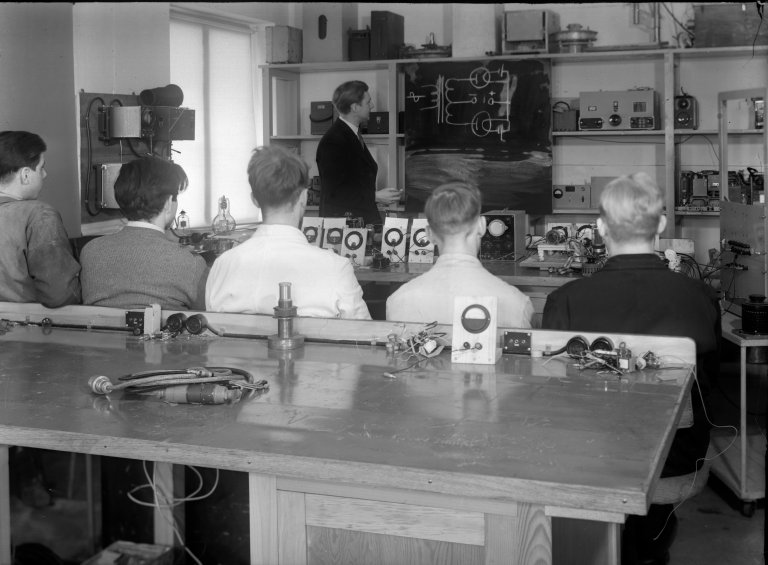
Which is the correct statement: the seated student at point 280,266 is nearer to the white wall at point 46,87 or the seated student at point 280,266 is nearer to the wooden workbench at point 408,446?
the wooden workbench at point 408,446

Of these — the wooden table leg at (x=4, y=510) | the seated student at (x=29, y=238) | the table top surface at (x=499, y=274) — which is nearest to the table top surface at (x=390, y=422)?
the wooden table leg at (x=4, y=510)

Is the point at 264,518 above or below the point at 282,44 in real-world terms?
below

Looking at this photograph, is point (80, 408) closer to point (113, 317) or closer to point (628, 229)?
point (113, 317)

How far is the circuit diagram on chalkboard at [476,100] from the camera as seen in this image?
276 inches

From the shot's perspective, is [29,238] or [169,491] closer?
[169,491]

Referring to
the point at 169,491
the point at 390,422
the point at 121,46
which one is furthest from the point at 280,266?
the point at 121,46

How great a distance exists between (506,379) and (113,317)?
1.30 metres

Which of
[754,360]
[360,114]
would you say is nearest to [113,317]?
[754,360]

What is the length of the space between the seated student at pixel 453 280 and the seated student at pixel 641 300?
0.45 feet

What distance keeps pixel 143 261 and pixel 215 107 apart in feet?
14.7

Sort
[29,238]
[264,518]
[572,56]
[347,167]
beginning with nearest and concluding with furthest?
[264,518]
[29,238]
[347,167]
[572,56]

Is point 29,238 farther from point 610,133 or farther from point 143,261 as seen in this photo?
point 610,133

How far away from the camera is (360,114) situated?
6.11 m

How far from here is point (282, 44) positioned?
7500 mm
